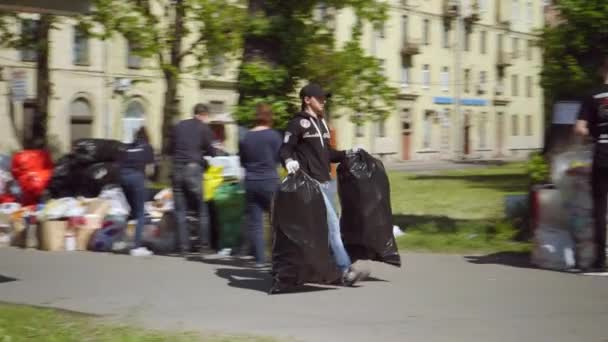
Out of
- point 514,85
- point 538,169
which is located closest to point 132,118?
point 538,169

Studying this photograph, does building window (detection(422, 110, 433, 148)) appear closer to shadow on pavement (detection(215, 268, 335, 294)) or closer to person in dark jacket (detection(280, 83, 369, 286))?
shadow on pavement (detection(215, 268, 335, 294))

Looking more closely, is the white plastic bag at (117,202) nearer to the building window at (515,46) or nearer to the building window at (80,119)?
the building window at (80,119)

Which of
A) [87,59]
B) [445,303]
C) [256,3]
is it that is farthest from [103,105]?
[445,303]

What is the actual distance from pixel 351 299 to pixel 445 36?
61.0m

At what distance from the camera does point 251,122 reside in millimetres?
14133

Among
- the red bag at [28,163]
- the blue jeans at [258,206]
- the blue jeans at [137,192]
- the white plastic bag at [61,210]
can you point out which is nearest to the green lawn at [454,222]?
the blue jeans at [258,206]

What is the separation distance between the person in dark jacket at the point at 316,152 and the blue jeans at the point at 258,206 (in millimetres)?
1247

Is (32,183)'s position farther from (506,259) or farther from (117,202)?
(506,259)

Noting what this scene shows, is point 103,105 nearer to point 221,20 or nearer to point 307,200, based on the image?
point 221,20

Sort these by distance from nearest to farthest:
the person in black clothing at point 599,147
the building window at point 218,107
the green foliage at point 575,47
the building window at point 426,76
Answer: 1. the person in black clothing at point 599,147
2. the green foliage at point 575,47
3. the building window at point 218,107
4. the building window at point 426,76

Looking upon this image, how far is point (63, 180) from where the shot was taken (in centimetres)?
1800

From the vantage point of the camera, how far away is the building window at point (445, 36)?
68.2 m

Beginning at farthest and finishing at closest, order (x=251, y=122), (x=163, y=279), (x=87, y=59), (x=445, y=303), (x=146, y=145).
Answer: (x=87, y=59) → (x=251, y=122) → (x=146, y=145) → (x=163, y=279) → (x=445, y=303)

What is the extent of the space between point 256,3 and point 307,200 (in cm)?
607
